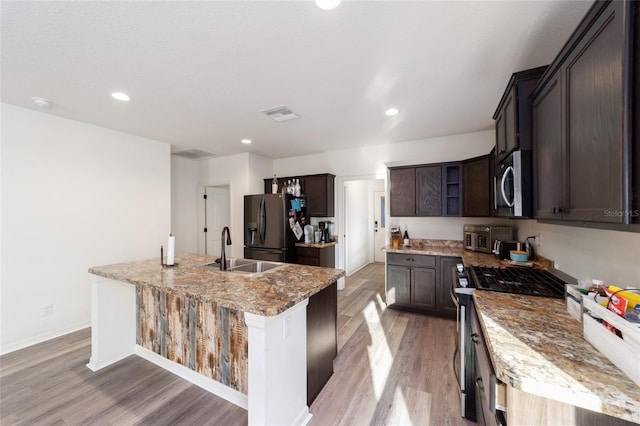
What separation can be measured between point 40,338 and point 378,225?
6.58m

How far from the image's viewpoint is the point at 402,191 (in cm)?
393

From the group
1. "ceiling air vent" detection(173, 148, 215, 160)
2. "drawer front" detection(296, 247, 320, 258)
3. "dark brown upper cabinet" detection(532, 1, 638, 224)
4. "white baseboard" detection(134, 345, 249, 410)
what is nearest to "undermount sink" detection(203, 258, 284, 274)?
"white baseboard" detection(134, 345, 249, 410)

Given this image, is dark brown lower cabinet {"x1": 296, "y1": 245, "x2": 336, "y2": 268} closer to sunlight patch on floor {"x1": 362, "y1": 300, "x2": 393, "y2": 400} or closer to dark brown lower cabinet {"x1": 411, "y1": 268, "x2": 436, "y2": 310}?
sunlight patch on floor {"x1": 362, "y1": 300, "x2": 393, "y2": 400}

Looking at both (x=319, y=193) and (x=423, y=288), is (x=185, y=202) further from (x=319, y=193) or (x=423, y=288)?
(x=423, y=288)

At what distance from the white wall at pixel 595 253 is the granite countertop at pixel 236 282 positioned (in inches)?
64.9

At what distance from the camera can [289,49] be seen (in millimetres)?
1774

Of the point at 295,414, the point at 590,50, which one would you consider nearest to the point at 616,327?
the point at 590,50

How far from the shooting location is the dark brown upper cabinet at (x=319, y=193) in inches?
182

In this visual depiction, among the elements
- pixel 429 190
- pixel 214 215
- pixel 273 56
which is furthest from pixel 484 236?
pixel 214 215

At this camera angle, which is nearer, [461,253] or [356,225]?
[461,253]

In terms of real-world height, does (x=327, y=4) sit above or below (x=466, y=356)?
above

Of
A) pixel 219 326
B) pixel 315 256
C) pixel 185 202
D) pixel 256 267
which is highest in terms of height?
pixel 185 202

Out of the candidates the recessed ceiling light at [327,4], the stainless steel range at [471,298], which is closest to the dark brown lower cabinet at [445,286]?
the stainless steel range at [471,298]

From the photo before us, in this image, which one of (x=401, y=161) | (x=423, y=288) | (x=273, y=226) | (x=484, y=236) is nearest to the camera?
(x=484, y=236)
